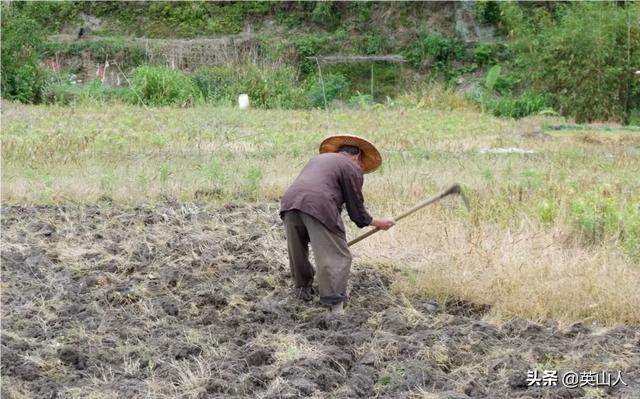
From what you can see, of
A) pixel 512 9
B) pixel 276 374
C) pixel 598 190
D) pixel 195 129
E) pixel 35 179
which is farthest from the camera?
pixel 512 9

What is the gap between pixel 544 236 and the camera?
271 inches

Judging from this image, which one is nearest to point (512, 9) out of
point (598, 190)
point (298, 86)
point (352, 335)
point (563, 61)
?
point (563, 61)

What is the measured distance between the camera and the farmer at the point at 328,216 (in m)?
5.90

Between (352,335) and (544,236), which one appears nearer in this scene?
Result: (352,335)

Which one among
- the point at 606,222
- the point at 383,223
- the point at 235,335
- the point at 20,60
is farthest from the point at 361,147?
the point at 20,60

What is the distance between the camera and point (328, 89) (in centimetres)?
2248

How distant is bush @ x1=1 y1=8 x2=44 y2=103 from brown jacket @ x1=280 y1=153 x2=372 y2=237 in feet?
49.1

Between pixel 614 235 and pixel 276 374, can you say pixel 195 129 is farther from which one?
pixel 276 374

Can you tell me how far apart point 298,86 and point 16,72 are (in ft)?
20.4

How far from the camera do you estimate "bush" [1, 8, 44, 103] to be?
19875 mm

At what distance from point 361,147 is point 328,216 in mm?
598

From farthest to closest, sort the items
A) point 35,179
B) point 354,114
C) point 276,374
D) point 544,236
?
1. point 354,114
2. point 35,179
3. point 544,236
4. point 276,374

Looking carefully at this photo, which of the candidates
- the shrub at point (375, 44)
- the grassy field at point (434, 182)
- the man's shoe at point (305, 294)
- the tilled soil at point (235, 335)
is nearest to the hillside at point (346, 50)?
the shrub at point (375, 44)

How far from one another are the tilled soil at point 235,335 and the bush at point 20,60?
13230 mm
